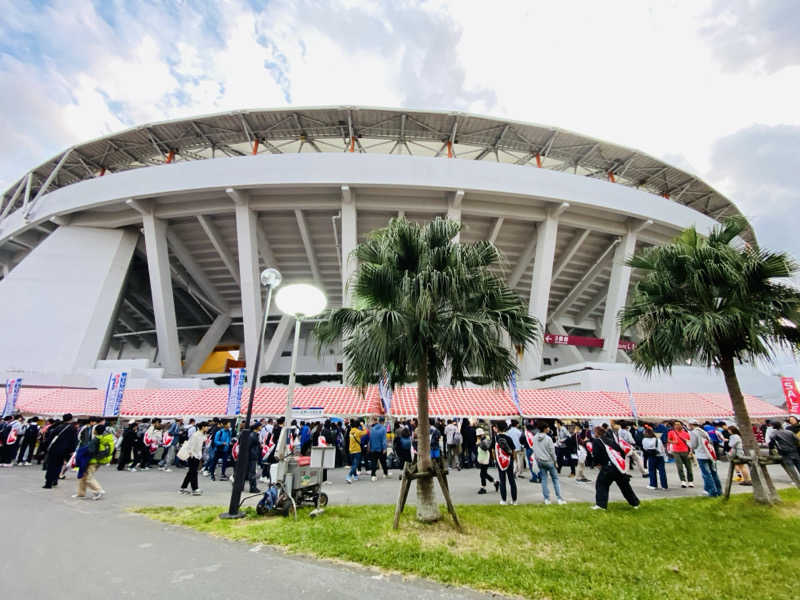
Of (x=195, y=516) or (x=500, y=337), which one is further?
(x=500, y=337)

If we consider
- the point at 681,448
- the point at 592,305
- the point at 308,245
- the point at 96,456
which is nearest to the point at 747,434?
the point at 681,448

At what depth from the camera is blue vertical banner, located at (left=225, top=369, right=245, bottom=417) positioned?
1505 cm

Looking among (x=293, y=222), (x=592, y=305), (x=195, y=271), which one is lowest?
(x=592, y=305)

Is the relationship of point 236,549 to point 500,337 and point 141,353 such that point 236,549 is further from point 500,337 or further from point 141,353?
point 141,353

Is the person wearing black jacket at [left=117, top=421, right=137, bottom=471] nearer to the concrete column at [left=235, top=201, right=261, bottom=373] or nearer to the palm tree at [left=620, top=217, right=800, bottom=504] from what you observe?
the concrete column at [left=235, top=201, right=261, bottom=373]

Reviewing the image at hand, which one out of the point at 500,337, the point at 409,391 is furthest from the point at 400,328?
the point at 409,391

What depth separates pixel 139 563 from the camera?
4.24 m

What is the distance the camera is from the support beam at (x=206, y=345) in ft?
98.6

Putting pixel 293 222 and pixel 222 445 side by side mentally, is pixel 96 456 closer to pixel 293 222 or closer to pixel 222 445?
pixel 222 445

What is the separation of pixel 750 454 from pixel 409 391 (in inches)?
425

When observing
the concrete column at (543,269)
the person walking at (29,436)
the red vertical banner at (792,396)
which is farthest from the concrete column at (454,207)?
the person walking at (29,436)

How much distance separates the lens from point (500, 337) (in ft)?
22.6

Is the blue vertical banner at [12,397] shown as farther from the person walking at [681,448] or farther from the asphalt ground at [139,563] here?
the person walking at [681,448]

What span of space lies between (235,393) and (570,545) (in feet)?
45.2
